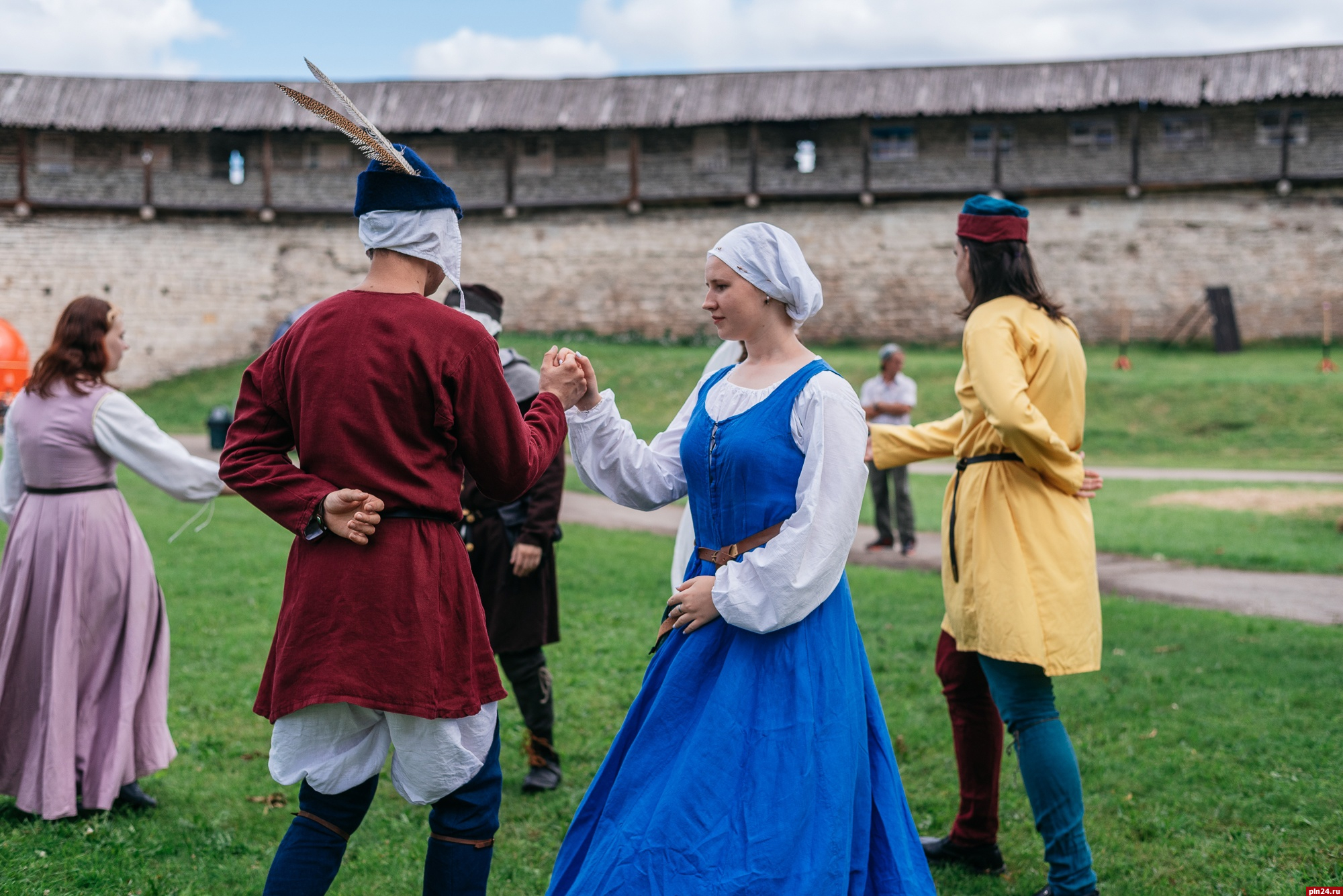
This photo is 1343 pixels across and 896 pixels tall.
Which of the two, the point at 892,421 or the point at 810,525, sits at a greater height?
the point at 810,525

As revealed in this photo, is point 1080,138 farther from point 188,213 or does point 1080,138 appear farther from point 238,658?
point 238,658

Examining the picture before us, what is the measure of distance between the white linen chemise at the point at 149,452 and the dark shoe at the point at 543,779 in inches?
64.8

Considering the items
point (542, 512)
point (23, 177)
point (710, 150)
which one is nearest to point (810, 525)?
point (542, 512)

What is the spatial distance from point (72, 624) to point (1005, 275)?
347 cm

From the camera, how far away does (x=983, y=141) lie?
2656 centimetres

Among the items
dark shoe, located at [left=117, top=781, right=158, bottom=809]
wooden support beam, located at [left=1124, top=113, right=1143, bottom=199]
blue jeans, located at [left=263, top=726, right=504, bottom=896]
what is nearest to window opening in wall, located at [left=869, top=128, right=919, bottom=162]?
wooden support beam, located at [left=1124, top=113, right=1143, bottom=199]

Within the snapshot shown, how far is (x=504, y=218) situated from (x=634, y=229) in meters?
3.50

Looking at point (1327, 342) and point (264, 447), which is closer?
point (264, 447)

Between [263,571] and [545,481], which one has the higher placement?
[545,481]

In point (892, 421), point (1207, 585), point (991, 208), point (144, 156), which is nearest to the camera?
point (991, 208)

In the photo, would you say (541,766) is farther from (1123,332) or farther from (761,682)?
(1123,332)

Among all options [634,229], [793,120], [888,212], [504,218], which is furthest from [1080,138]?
[504,218]

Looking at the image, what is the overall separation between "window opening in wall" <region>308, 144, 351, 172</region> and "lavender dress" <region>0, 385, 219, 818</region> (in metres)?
25.8

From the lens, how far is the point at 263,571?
8.70 meters
